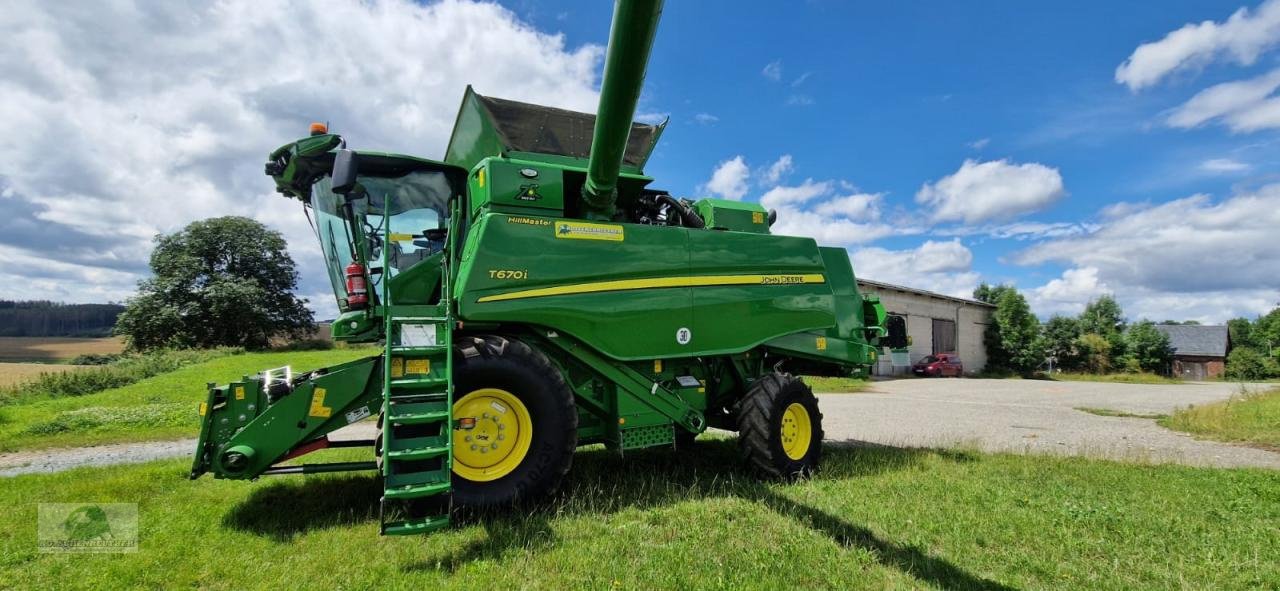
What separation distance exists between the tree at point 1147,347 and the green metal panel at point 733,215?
58814 millimetres

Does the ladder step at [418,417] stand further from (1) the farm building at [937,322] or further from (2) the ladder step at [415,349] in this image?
(1) the farm building at [937,322]

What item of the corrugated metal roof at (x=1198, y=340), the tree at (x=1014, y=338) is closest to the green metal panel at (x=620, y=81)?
the tree at (x=1014, y=338)

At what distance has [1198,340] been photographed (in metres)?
71.5

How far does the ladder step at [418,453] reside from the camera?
4.38 metres

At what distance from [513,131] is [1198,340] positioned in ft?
301

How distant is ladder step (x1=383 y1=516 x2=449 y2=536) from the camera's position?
163 inches

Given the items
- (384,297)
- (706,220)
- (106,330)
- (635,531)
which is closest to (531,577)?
(635,531)

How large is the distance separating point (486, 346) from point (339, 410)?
4.15 ft

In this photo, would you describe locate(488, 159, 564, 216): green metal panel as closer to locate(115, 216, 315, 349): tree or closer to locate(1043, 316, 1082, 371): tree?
locate(115, 216, 315, 349): tree

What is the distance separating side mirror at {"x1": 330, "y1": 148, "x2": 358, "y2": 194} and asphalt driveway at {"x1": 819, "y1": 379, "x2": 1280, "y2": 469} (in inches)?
329

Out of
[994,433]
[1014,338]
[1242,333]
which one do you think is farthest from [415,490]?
[1242,333]

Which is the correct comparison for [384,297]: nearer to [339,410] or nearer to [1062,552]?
[339,410]

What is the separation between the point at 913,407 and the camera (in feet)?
57.3

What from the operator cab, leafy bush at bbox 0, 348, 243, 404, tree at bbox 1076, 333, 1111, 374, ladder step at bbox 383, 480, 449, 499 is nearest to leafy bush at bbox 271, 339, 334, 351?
leafy bush at bbox 0, 348, 243, 404
